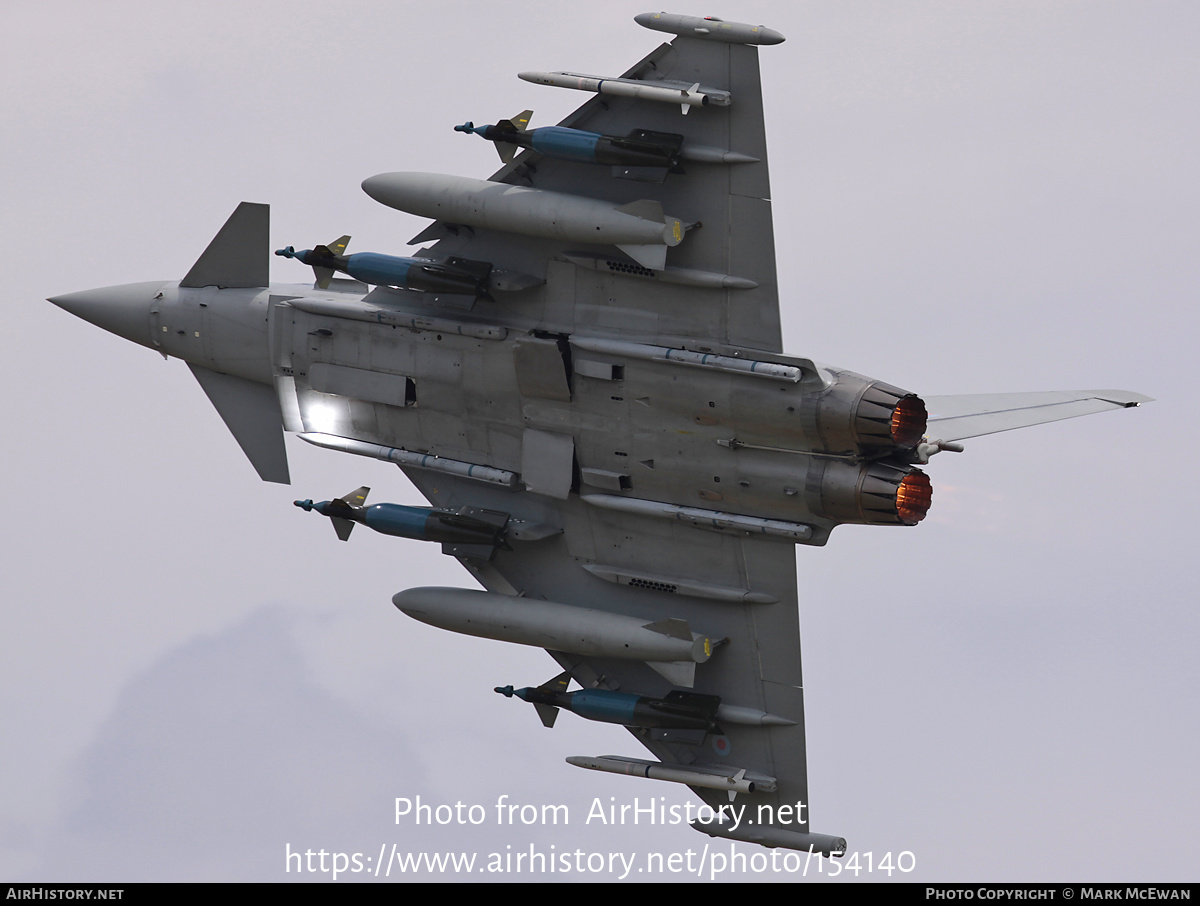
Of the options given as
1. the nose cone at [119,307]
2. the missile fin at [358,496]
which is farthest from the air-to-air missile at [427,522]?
the nose cone at [119,307]

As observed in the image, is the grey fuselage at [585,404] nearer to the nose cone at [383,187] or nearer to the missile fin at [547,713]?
the nose cone at [383,187]

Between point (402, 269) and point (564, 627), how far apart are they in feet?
18.3

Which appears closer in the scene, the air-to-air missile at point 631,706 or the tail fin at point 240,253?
the air-to-air missile at point 631,706

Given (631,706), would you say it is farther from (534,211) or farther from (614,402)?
(534,211)

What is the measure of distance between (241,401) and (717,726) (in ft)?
28.6

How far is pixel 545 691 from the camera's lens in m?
31.9

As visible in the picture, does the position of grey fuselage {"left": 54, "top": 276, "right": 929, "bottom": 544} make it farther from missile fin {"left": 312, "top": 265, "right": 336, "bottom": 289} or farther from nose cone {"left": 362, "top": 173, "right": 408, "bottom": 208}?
nose cone {"left": 362, "top": 173, "right": 408, "bottom": 208}

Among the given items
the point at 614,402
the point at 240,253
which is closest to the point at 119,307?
the point at 240,253

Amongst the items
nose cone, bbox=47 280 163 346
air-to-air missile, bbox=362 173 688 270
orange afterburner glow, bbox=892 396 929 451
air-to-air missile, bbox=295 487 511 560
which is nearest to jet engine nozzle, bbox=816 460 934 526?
orange afterburner glow, bbox=892 396 929 451

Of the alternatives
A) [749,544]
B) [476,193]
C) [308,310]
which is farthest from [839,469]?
[308,310]

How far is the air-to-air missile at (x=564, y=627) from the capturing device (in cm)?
3048

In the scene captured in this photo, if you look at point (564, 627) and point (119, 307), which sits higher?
point (119, 307)

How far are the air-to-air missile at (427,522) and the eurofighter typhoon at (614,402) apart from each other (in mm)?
41

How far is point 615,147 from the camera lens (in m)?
28.6
